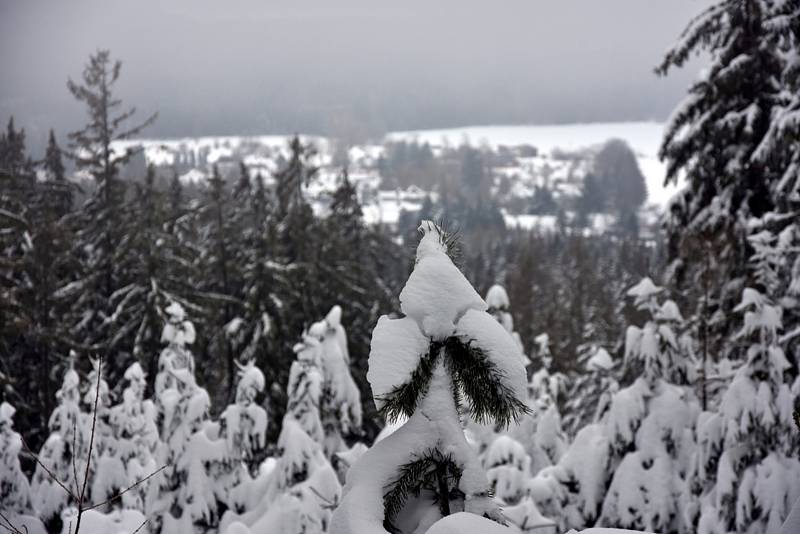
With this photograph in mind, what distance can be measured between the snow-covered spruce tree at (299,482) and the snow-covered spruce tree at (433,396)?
450cm

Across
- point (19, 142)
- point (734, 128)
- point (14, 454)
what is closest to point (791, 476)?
point (734, 128)

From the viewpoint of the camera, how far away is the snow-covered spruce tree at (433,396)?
8.84 ft

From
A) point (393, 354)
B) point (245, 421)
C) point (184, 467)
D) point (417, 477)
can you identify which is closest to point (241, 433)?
point (245, 421)

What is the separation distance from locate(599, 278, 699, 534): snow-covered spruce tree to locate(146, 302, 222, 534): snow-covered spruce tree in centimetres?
595

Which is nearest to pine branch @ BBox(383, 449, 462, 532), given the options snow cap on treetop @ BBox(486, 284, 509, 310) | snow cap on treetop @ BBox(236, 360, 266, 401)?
snow cap on treetop @ BBox(236, 360, 266, 401)

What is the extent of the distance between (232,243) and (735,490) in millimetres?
20498

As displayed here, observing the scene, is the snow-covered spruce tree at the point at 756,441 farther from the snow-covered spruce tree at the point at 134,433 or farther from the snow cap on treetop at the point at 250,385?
the snow-covered spruce tree at the point at 134,433

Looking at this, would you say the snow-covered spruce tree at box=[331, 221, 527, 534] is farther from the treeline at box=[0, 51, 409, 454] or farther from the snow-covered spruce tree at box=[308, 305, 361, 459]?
the treeline at box=[0, 51, 409, 454]

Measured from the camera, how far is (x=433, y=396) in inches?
109

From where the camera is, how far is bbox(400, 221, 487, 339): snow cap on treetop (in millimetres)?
2789

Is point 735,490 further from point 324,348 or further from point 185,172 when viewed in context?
point 185,172

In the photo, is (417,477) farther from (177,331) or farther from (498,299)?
(498,299)

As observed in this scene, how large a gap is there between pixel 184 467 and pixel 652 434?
22.9 ft

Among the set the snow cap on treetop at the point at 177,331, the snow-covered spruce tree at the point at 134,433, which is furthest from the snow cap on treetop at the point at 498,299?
the snow-covered spruce tree at the point at 134,433
